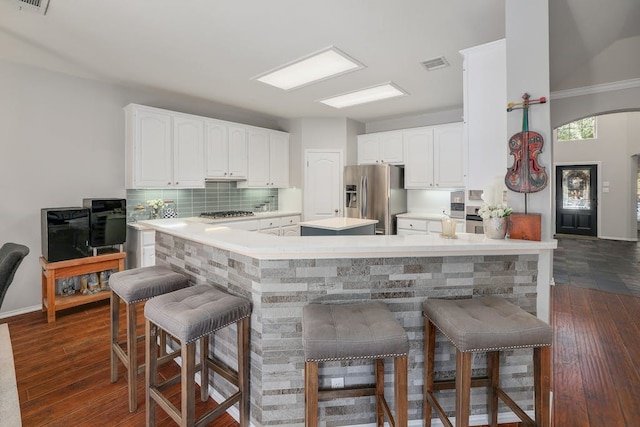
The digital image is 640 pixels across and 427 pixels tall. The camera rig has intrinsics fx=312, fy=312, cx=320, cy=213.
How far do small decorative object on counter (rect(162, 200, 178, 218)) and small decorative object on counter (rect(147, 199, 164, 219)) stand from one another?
78 mm

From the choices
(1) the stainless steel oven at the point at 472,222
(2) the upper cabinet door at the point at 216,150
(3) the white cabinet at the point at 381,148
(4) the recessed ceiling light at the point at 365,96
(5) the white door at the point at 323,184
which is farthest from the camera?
(5) the white door at the point at 323,184

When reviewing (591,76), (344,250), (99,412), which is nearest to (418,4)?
(344,250)

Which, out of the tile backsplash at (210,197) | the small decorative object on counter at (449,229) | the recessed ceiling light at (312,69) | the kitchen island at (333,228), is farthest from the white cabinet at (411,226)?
the small decorative object on counter at (449,229)

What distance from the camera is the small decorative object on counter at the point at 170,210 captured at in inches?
174

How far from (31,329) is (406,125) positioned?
5.77 meters

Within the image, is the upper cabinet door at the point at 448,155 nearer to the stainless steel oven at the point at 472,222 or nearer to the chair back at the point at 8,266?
the stainless steel oven at the point at 472,222

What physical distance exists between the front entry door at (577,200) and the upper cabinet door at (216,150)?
29.8ft

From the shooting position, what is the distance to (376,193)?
526 centimetres

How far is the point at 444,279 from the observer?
1.78 meters

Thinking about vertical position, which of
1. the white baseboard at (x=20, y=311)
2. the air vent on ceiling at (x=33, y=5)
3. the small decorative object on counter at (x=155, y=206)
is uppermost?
the air vent on ceiling at (x=33, y=5)

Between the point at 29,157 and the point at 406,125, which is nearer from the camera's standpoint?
the point at 29,157

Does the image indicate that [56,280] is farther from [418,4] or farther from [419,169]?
[419,169]

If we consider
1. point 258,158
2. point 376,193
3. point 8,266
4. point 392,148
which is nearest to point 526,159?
point 8,266

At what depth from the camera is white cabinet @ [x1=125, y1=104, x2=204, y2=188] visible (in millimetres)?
3904
